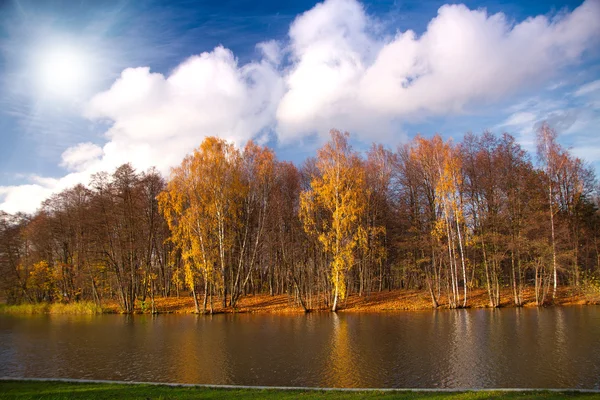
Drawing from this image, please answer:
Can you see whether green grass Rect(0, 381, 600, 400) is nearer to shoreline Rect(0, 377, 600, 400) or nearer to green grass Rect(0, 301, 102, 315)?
shoreline Rect(0, 377, 600, 400)

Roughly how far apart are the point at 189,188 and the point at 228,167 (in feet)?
14.0

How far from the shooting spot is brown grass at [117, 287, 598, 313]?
35.3 meters

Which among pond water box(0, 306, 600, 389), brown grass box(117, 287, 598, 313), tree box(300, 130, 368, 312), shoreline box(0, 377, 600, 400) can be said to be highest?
tree box(300, 130, 368, 312)

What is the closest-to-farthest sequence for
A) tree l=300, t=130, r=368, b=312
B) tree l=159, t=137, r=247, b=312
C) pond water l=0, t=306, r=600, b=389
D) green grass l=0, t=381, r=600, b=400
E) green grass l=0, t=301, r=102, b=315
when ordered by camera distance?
green grass l=0, t=381, r=600, b=400 → pond water l=0, t=306, r=600, b=389 → tree l=300, t=130, r=368, b=312 → tree l=159, t=137, r=247, b=312 → green grass l=0, t=301, r=102, b=315

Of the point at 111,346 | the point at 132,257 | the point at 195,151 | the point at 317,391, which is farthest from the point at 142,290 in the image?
the point at 317,391

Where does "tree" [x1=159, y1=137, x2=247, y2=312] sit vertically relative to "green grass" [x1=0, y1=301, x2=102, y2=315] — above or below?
above

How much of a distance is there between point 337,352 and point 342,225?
62.4ft

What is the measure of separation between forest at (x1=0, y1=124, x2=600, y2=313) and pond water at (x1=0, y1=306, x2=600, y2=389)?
8.68m

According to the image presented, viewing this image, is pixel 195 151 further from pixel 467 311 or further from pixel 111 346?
pixel 467 311

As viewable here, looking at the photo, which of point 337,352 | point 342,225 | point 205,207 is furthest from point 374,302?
point 337,352

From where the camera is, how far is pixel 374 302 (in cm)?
3781

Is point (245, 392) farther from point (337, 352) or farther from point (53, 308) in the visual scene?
point (53, 308)

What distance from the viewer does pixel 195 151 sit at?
1508 inches

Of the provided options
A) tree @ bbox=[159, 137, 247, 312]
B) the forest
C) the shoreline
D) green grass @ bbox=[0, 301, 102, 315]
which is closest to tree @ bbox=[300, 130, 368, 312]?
the forest
